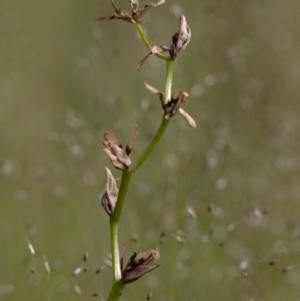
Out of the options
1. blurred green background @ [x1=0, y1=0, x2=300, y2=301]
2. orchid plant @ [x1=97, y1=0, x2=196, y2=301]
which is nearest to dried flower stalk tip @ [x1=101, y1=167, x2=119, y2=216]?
orchid plant @ [x1=97, y1=0, x2=196, y2=301]

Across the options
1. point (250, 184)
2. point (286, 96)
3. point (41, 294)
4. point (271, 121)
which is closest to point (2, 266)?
point (41, 294)

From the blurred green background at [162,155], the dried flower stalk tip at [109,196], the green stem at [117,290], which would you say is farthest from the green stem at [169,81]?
the blurred green background at [162,155]

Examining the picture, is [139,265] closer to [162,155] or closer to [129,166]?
[129,166]

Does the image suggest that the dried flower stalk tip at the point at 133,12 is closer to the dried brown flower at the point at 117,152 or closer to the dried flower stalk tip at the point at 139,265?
the dried brown flower at the point at 117,152

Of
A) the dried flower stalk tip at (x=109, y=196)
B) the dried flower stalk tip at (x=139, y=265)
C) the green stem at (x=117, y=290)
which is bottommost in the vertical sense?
the green stem at (x=117, y=290)

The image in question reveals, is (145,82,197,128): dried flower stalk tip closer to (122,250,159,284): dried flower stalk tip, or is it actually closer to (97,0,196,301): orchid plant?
(97,0,196,301): orchid plant
